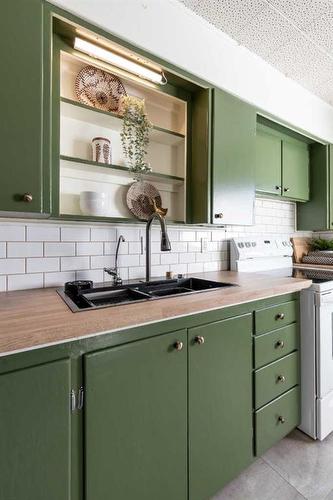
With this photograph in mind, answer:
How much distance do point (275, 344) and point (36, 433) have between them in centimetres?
123

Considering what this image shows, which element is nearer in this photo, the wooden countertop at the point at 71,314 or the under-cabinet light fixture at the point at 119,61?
the wooden countertop at the point at 71,314

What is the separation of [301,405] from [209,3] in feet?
8.40

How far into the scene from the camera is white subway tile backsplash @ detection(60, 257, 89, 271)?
1.47 metres

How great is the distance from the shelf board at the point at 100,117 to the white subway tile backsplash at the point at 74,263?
81 centimetres

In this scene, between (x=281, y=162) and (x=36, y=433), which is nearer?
(x=36, y=433)

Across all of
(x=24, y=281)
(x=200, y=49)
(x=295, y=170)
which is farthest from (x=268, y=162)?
(x=24, y=281)

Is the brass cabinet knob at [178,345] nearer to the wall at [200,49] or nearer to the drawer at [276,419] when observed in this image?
the drawer at [276,419]

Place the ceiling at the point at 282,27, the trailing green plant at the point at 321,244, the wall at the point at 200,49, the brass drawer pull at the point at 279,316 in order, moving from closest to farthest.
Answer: the wall at the point at 200,49 → the brass drawer pull at the point at 279,316 → the ceiling at the point at 282,27 → the trailing green plant at the point at 321,244

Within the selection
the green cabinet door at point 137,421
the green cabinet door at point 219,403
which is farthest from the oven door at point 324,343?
the green cabinet door at point 137,421

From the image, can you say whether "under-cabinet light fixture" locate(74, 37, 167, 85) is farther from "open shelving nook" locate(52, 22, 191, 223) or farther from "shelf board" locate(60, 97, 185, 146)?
"shelf board" locate(60, 97, 185, 146)

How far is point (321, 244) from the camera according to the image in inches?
116

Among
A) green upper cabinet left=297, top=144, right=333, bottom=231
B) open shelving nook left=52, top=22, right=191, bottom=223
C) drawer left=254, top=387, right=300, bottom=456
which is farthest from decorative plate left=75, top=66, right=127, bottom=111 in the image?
green upper cabinet left=297, top=144, right=333, bottom=231

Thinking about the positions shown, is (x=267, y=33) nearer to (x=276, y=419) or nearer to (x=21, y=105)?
(x=21, y=105)

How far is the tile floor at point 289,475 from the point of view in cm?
132
